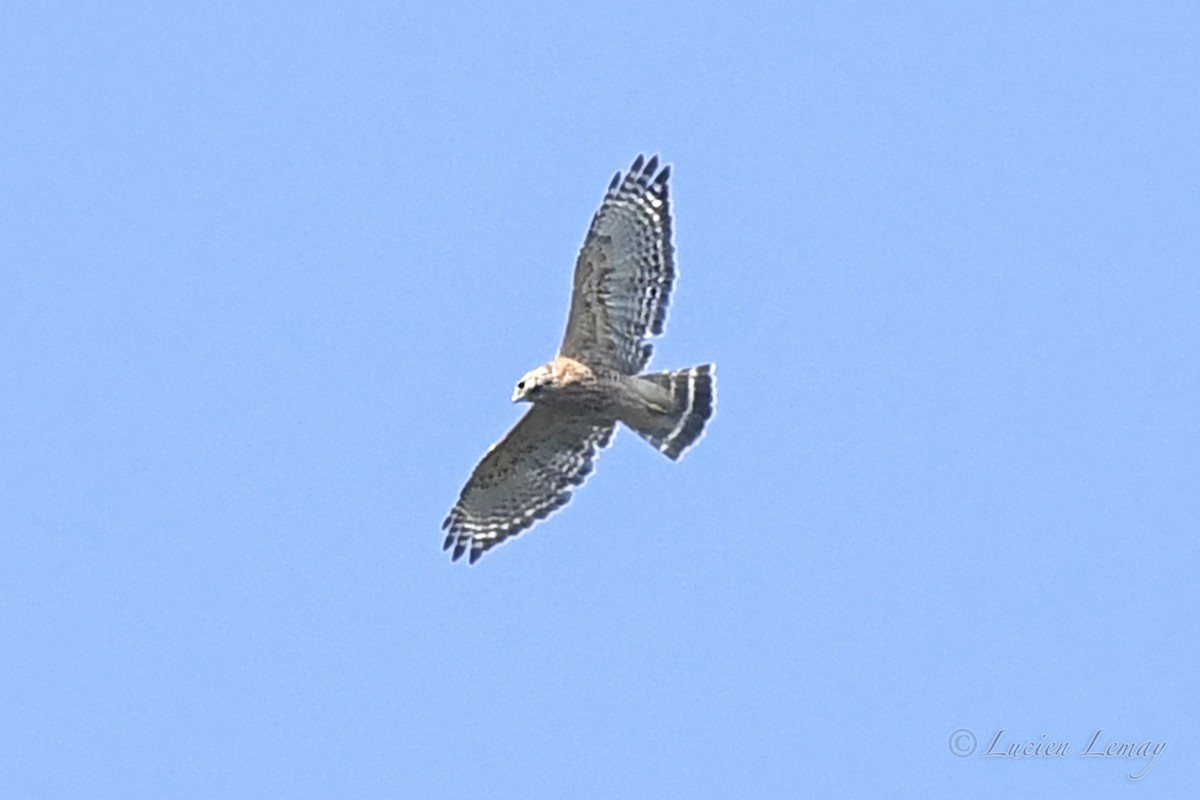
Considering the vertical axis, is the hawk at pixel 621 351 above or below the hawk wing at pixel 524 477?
above

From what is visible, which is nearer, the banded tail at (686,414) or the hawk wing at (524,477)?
the banded tail at (686,414)

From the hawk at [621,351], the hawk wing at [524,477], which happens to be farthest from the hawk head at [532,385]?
the hawk wing at [524,477]

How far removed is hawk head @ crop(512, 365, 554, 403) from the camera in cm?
1384

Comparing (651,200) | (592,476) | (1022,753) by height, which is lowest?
(1022,753)

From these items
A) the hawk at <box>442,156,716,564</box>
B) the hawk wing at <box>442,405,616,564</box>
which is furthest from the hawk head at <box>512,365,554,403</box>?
the hawk wing at <box>442,405,616,564</box>

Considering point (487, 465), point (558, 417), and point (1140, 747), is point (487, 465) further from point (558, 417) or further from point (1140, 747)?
point (1140, 747)

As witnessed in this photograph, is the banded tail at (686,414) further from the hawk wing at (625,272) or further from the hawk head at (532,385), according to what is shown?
the hawk head at (532,385)

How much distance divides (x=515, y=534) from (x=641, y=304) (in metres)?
2.32

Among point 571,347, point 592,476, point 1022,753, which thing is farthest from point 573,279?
point 1022,753

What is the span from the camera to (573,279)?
1396cm

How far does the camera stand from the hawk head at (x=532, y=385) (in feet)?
45.4

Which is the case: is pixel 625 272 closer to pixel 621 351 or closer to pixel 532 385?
pixel 621 351

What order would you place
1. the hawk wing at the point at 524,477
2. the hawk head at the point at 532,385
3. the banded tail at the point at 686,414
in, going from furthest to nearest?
the hawk wing at the point at 524,477 → the banded tail at the point at 686,414 → the hawk head at the point at 532,385

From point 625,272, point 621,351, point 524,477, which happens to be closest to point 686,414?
point 621,351
